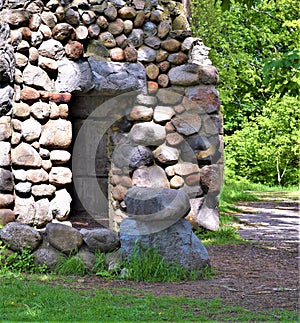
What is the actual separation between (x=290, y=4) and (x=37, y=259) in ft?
50.6

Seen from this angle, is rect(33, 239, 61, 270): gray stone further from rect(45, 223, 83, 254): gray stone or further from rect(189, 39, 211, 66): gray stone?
rect(189, 39, 211, 66): gray stone

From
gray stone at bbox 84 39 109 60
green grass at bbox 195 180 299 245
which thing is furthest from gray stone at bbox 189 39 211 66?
green grass at bbox 195 180 299 245

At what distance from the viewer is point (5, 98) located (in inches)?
271

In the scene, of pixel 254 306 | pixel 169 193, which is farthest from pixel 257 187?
pixel 254 306

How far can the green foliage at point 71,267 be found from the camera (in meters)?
5.18

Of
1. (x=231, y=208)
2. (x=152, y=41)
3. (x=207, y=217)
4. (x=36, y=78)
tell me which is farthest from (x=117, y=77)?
(x=231, y=208)

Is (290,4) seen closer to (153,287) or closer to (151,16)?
(151,16)

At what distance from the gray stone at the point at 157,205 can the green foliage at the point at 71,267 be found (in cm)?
62

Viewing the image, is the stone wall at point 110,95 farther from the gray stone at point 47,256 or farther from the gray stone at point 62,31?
the gray stone at point 47,256

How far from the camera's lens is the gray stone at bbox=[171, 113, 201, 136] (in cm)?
771

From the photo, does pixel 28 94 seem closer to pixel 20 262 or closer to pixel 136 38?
pixel 136 38

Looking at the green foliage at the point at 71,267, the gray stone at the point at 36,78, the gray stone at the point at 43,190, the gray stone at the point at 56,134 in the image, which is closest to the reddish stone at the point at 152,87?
the gray stone at the point at 56,134

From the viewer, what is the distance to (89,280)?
16.5 ft

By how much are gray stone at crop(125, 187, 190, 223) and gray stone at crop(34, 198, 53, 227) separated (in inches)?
82.9
